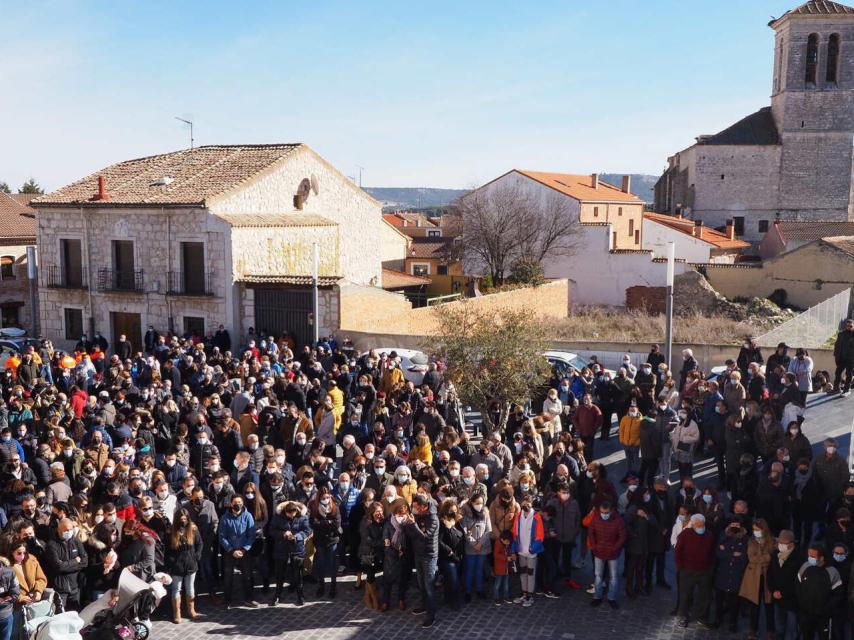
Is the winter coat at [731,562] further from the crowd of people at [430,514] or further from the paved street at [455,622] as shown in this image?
the paved street at [455,622]

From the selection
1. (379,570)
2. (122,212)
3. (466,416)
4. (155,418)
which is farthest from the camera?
(122,212)

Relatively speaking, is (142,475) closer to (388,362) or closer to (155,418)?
(155,418)

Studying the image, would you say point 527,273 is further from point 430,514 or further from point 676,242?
point 430,514

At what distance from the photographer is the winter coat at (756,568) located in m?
8.92

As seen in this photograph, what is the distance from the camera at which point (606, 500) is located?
9805 millimetres

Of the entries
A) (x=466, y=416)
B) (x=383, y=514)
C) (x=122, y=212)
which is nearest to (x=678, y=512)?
(x=383, y=514)

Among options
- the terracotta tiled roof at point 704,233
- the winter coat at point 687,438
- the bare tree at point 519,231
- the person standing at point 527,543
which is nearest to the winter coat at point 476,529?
the person standing at point 527,543

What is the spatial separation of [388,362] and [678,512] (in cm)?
887

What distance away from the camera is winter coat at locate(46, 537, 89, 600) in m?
8.98

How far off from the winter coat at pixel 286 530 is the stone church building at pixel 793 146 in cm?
5461

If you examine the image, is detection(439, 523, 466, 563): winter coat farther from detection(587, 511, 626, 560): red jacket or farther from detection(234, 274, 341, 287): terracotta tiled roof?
detection(234, 274, 341, 287): terracotta tiled roof

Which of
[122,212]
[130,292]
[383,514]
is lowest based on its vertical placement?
[383,514]

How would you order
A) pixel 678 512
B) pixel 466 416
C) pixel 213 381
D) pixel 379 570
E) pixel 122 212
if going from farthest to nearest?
1. pixel 122 212
2. pixel 466 416
3. pixel 213 381
4. pixel 379 570
5. pixel 678 512

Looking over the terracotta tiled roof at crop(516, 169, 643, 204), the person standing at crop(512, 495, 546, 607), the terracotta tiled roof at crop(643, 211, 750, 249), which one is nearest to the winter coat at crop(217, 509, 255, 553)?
the person standing at crop(512, 495, 546, 607)
